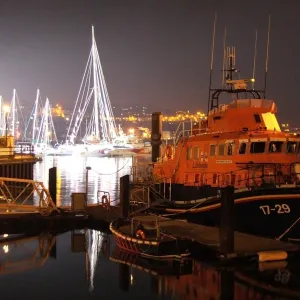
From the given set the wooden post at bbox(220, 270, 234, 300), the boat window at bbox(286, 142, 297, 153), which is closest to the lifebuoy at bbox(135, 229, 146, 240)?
the wooden post at bbox(220, 270, 234, 300)

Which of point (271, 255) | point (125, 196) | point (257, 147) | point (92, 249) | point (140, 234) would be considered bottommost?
point (92, 249)

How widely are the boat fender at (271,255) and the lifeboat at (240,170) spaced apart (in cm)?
163

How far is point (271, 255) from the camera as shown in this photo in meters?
16.4

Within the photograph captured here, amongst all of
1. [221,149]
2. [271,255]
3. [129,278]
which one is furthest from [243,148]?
[129,278]

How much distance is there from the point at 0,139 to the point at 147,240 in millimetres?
38710


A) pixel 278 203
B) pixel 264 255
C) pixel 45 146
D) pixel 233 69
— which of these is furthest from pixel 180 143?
pixel 45 146

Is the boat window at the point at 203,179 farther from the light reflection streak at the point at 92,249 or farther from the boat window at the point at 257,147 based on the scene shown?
the light reflection streak at the point at 92,249

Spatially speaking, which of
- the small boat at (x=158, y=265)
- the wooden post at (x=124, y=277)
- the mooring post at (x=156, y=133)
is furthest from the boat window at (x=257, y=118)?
the wooden post at (x=124, y=277)

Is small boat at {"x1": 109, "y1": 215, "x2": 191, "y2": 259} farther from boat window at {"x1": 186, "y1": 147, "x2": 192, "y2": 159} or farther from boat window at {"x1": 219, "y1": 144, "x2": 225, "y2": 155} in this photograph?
boat window at {"x1": 219, "y1": 144, "x2": 225, "y2": 155}

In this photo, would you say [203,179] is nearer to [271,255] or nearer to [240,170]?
[240,170]

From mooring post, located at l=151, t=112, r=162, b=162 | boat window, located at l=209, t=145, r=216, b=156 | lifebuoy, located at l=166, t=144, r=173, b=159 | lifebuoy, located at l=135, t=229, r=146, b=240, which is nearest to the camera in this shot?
lifebuoy, located at l=135, t=229, r=146, b=240

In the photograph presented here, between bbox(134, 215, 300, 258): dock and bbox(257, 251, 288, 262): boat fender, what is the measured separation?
17 centimetres

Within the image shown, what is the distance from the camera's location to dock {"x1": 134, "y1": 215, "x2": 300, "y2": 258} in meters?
16.8

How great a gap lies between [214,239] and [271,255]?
2352 millimetres
